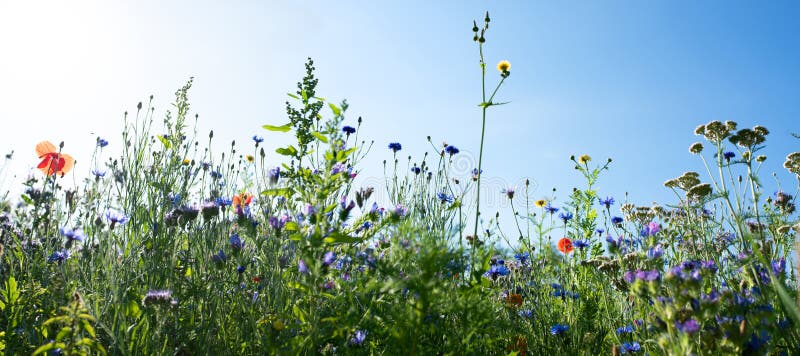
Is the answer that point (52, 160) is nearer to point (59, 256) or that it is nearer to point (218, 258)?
point (59, 256)

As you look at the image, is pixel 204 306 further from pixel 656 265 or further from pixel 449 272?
Answer: pixel 656 265

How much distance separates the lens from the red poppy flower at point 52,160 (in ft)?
11.8

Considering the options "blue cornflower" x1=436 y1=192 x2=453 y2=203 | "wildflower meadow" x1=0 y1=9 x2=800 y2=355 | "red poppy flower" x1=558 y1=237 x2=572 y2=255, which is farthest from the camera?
"red poppy flower" x1=558 y1=237 x2=572 y2=255

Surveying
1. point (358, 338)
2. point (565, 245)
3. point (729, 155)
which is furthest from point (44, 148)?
point (729, 155)

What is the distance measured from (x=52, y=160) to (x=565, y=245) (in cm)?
361

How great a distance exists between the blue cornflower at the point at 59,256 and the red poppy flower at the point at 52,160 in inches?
29.8

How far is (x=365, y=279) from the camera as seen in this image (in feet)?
6.63

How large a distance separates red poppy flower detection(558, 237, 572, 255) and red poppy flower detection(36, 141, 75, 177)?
349cm

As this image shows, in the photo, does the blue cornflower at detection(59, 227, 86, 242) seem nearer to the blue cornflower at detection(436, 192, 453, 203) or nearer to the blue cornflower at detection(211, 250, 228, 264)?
the blue cornflower at detection(211, 250, 228, 264)

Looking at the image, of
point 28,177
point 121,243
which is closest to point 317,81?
point 121,243

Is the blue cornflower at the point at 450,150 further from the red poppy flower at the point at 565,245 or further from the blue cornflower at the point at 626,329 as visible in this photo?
the blue cornflower at the point at 626,329

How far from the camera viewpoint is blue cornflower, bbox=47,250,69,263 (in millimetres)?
2879

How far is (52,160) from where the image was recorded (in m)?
3.60

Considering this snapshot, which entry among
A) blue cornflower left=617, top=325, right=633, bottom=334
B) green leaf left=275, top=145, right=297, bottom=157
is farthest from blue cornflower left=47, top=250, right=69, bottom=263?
blue cornflower left=617, top=325, right=633, bottom=334
